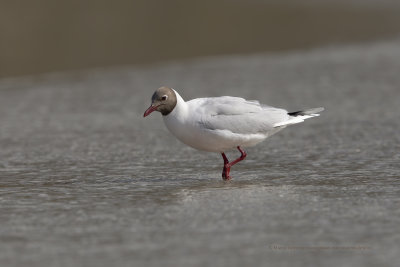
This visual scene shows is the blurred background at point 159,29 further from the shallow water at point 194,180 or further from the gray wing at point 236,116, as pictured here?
the gray wing at point 236,116

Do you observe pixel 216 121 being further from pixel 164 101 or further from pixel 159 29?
pixel 159 29

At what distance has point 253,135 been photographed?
8.20 m

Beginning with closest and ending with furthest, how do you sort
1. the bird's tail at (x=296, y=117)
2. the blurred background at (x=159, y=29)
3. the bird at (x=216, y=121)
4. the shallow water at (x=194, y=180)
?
the shallow water at (x=194, y=180), the bird at (x=216, y=121), the bird's tail at (x=296, y=117), the blurred background at (x=159, y=29)

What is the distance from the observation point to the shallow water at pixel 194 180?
18.4ft

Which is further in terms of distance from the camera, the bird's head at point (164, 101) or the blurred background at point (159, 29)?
the blurred background at point (159, 29)

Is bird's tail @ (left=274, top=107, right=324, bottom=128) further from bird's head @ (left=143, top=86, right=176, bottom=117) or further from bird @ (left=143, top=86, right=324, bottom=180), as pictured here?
bird's head @ (left=143, top=86, right=176, bottom=117)

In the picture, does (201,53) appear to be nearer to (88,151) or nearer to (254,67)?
(254,67)

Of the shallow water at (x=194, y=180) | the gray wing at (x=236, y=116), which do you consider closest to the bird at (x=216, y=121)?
the gray wing at (x=236, y=116)

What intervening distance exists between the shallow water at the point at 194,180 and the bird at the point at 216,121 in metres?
0.36

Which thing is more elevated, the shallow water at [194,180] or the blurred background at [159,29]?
the blurred background at [159,29]

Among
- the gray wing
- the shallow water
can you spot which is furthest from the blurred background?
the gray wing

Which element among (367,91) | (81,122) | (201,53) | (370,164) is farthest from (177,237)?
(201,53)

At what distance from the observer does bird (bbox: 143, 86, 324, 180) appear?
7.92 meters

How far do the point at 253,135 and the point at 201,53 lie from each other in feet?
30.5
